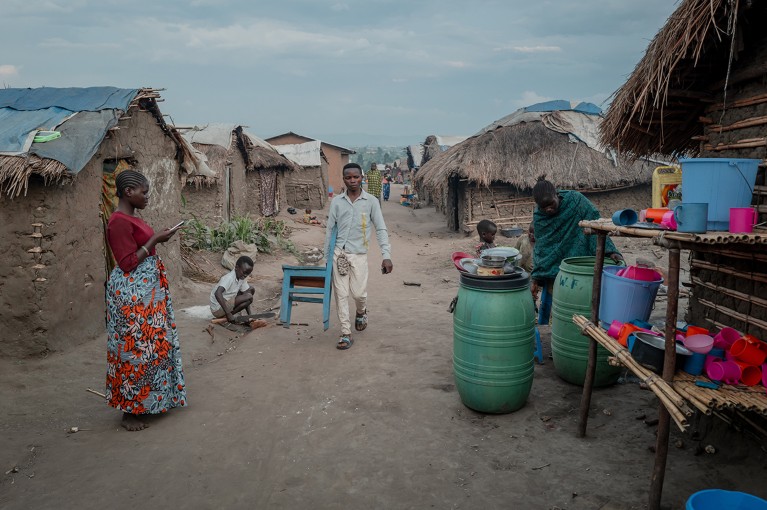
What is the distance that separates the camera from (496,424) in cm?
396

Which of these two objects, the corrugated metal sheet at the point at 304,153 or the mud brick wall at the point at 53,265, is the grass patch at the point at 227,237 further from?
the corrugated metal sheet at the point at 304,153

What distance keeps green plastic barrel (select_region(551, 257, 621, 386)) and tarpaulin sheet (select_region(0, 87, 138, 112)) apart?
513cm

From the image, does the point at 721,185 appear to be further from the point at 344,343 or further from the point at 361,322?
the point at 361,322

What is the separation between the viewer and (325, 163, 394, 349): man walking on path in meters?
5.78

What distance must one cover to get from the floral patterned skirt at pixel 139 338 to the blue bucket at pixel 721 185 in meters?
3.36

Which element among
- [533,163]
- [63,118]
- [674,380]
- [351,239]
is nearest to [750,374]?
[674,380]

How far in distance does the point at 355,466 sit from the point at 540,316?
2.82m

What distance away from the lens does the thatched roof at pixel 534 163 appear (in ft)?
51.6

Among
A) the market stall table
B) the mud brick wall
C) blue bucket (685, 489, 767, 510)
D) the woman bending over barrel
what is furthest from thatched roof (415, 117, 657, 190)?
blue bucket (685, 489, 767, 510)

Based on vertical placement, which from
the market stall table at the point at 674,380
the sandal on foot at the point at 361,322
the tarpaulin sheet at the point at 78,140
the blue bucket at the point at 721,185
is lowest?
the sandal on foot at the point at 361,322

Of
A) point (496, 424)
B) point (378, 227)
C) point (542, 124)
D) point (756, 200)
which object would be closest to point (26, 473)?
point (496, 424)

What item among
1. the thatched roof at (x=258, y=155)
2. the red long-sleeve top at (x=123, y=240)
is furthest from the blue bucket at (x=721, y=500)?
the thatched roof at (x=258, y=155)

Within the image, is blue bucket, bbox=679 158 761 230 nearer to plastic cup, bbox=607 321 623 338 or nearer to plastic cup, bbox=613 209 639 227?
plastic cup, bbox=613 209 639 227

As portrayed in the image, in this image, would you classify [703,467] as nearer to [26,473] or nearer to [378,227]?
[378,227]
